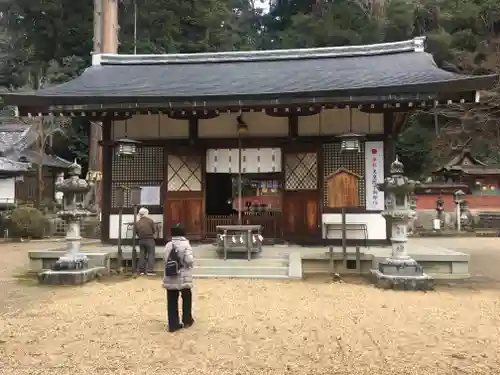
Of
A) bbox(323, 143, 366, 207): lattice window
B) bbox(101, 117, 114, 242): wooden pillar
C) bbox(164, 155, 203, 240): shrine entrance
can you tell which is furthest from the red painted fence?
bbox(101, 117, 114, 242): wooden pillar

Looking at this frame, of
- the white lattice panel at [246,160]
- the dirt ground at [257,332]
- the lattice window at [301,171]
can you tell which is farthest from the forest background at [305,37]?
the dirt ground at [257,332]

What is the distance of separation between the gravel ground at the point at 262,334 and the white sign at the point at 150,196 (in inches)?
156

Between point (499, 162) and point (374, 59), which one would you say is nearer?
point (374, 59)

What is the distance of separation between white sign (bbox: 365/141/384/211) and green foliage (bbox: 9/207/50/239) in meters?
14.4

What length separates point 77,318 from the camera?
6074 millimetres

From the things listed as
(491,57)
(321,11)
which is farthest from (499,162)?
(321,11)

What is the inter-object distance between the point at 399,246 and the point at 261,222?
4.11m

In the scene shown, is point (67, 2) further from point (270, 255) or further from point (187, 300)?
point (187, 300)

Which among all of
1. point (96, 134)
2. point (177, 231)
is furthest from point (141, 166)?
point (96, 134)

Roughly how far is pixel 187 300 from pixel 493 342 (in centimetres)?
347

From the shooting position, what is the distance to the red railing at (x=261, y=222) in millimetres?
11484

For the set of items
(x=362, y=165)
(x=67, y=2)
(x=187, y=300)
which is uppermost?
(x=67, y=2)

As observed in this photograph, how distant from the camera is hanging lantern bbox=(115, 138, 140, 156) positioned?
1066 centimetres

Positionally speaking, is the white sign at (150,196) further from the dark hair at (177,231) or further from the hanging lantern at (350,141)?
the dark hair at (177,231)
